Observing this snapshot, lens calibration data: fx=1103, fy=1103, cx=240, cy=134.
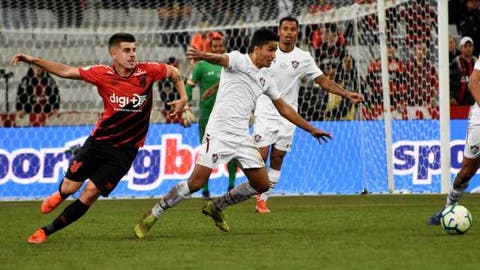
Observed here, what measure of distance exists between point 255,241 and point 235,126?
1.24 m

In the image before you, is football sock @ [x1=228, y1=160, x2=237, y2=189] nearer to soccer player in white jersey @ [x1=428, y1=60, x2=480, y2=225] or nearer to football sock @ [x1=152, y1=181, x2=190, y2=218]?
soccer player in white jersey @ [x1=428, y1=60, x2=480, y2=225]

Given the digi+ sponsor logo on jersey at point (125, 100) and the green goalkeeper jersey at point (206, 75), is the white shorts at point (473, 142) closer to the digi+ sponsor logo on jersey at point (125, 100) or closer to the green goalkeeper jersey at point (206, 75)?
the digi+ sponsor logo on jersey at point (125, 100)

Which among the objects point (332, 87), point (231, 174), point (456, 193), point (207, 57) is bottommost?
point (231, 174)

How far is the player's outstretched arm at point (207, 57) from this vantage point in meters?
9.50

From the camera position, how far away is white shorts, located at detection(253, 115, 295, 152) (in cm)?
1319

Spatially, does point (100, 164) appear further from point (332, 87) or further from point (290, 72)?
point (290, 72)

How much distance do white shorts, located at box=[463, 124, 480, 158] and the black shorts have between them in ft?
10.8

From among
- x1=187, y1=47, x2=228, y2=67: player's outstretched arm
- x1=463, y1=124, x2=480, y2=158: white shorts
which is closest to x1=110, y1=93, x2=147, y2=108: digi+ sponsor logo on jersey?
x1=187, y1=47, x2=228, y2=67: player's outstretched arm

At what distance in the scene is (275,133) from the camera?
13211 millimetres

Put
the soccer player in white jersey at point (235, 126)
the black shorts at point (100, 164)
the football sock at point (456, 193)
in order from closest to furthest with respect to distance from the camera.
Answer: the black shorts at point (100, 164)
the soccer player in white jersey at point (235, 126)
the football sock at point (456, 193)

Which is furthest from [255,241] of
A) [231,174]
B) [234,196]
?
[231,174]

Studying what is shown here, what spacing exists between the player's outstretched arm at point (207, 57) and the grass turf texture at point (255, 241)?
5.23 feet

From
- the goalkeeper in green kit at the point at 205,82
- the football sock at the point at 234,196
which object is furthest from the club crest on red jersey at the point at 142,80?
the goalkeeper in green kit at the point at 205,82

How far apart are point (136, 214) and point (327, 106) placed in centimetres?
589
